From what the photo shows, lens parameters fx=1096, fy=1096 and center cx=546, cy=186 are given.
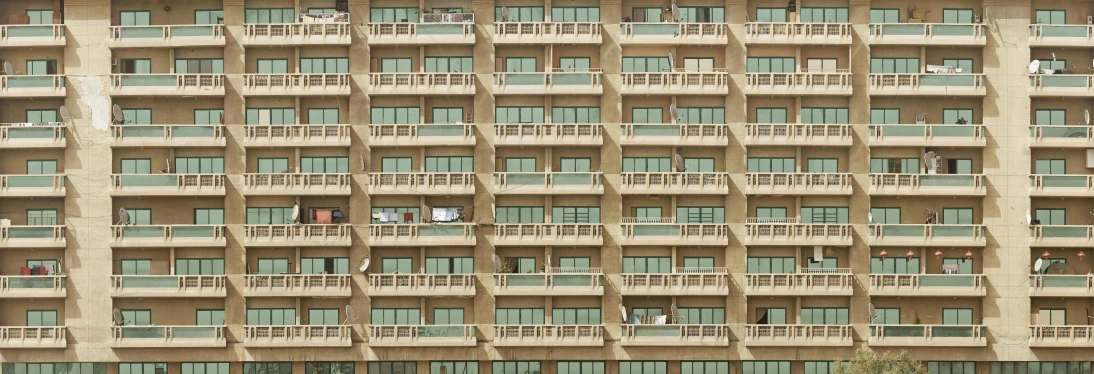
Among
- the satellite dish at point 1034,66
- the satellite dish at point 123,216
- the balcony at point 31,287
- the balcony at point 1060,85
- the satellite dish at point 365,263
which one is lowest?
the balcony at point 31,287

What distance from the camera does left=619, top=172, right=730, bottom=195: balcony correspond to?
5528 centimetres

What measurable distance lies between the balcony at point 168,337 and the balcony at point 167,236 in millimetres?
4183

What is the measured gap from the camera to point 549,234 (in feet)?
182

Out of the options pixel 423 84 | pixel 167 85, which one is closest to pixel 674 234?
pixel 423 84

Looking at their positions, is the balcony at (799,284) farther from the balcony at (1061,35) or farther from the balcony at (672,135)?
the balcony at (1061,35)

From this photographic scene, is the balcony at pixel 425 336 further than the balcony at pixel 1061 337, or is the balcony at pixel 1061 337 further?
the balcony at pixel 425 336

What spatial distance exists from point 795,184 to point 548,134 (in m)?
12.7

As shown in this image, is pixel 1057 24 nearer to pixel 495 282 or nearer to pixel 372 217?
pixel 495 282

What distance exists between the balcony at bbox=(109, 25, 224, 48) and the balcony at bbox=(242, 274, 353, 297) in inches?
478

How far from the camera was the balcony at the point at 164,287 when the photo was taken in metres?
55.3

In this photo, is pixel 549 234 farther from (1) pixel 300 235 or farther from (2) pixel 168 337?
(2) pixel 168 337

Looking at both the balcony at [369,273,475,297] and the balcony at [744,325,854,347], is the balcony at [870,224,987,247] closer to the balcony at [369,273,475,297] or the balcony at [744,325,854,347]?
the balcony at [744,325,854,347]

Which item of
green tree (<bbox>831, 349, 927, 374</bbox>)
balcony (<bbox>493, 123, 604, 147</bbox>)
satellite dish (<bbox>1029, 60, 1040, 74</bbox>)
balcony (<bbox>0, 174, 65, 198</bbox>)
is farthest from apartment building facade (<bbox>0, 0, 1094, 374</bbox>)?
green tree (<bbox>831, 349, 927, 374</bbox>)

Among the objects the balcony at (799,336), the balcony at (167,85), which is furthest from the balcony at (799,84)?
the balcony at (167,85)
